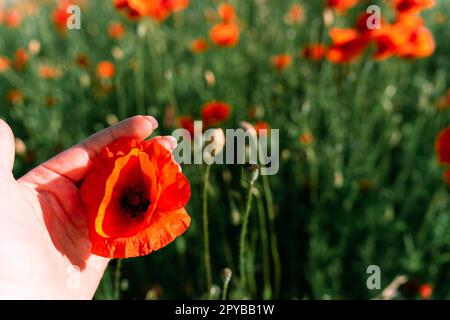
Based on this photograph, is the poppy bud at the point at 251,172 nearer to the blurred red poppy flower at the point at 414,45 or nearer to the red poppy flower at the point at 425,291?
the red poppy flower at the point at 425,291

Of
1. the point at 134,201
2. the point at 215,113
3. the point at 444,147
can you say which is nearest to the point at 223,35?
the point at 215,113

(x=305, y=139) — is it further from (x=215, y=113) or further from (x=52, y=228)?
(x=52, y=228)

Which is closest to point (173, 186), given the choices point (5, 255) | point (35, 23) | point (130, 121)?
point (130, 121)

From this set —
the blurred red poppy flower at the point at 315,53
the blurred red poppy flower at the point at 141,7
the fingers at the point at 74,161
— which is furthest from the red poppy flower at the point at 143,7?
the fingers at the point at 74,161

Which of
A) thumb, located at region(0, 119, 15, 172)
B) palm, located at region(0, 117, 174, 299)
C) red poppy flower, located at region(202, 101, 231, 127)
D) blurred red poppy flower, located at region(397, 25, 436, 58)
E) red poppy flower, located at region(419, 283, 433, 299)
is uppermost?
blurred red poppy flower, located at region(397, 25, 436, 58)

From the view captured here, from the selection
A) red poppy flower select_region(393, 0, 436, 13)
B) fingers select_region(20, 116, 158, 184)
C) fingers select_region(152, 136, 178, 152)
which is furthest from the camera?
red poppy flower select_region(393, 0, 436, 13)

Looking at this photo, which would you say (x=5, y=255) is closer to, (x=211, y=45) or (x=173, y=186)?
(x=173, y=186)

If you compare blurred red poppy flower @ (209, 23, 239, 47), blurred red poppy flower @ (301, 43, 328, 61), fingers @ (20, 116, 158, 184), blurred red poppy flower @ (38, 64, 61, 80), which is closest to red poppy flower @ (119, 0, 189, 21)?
blurred red poppy flower @ (209, 23, 239, 47)

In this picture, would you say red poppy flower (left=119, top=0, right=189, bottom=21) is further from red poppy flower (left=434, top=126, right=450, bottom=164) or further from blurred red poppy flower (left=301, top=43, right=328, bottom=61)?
red poppy flower (left=434, top=126, right=450, bottom=164)
